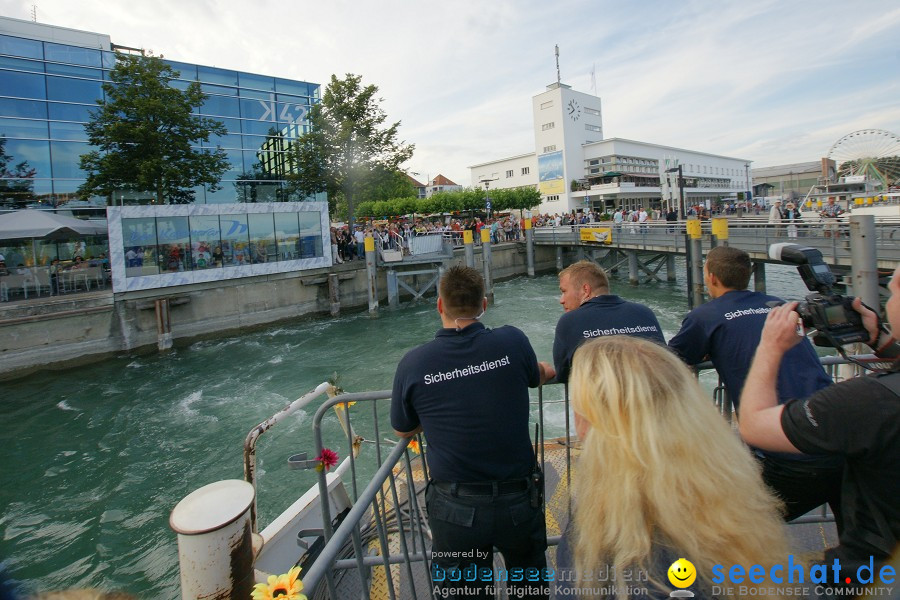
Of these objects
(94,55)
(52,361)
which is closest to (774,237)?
(52,361)

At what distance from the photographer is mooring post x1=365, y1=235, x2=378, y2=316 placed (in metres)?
21.9

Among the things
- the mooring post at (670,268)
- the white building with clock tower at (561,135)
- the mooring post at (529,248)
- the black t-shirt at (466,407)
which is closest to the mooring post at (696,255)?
the mooring post at (670,268)

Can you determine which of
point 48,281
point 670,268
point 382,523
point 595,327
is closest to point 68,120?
point 48,281

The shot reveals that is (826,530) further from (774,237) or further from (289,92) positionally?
(289,92)

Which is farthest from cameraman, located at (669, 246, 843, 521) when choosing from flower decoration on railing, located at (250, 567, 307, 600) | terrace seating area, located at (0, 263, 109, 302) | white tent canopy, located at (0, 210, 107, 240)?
terrace seating area, located at (0, 263, 109, 302)

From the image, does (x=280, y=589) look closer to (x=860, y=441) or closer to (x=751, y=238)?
(x=860, y=441)

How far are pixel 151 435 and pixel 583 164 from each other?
6286 centimetres

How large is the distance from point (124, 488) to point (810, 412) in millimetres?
9841

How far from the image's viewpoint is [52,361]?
621 inches

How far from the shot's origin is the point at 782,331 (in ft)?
5.95

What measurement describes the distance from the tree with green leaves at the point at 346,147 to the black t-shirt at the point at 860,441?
2670 centimetres

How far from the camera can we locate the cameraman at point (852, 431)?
1.41 meters

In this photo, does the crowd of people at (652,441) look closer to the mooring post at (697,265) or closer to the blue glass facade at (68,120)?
the mooring post at (697,265)

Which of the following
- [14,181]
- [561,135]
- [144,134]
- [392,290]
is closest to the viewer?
[144,134]
